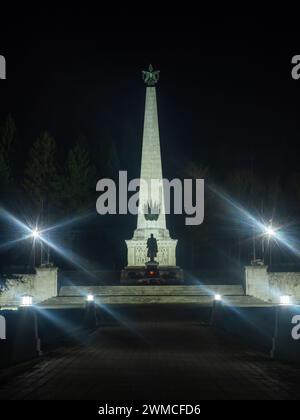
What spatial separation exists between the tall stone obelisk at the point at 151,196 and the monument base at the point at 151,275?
1600mm

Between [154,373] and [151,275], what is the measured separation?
1284 inches

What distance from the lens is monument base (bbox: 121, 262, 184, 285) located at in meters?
42.7

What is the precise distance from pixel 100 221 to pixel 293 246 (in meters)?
17.0

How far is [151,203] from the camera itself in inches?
1901

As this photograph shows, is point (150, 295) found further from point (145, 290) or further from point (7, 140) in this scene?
point (7, 140)

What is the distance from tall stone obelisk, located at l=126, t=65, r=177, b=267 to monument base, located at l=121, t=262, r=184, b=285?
160 centimetres

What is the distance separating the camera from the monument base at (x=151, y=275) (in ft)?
140

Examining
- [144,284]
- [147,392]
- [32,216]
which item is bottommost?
[147,392]

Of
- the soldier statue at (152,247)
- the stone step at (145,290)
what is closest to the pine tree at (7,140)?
the soldier statue at (152,247)

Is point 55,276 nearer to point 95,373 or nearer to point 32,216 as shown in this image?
point 32,216

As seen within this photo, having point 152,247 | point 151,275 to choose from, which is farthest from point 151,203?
point 151,275

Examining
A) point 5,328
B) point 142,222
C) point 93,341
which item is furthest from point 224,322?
Result: point 142,222

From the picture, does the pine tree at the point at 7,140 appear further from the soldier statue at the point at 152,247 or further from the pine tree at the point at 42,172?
the soldier statue at the point at 152,247

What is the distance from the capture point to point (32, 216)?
5859cm
